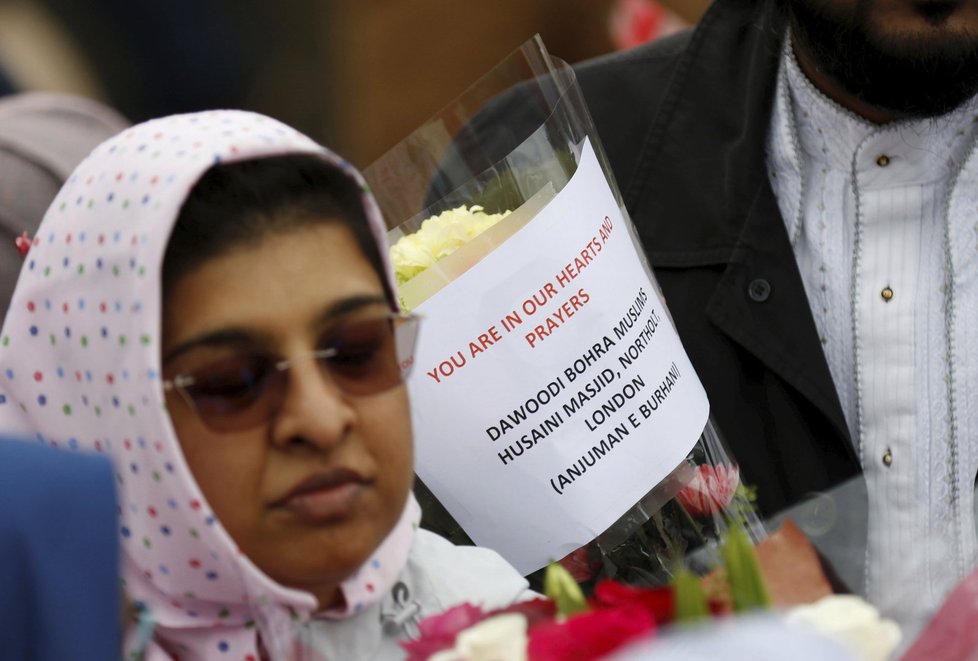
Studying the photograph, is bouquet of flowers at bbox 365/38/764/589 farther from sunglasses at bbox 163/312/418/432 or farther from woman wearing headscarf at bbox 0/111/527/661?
sunglasses at bbox 163/312/418/432

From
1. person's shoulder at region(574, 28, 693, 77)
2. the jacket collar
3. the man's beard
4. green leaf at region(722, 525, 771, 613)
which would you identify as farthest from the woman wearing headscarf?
person's shoulder at region(574, 28, 693, 77)

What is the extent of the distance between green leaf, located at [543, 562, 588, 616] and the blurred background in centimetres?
431

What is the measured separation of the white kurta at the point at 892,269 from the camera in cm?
278

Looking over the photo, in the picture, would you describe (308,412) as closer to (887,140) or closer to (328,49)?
(887,140)

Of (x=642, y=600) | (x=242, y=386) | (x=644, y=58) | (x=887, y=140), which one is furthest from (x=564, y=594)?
(x=644, y=58)

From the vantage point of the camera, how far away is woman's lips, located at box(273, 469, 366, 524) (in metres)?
1.70

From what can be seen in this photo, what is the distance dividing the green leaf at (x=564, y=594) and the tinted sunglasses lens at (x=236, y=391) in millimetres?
367

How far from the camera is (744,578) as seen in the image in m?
1.46

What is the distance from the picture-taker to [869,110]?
3.01 meters

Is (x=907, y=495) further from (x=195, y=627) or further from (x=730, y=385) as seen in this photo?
(x=195, y=627)

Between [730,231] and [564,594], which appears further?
[730,231]

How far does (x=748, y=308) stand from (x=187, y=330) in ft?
4.80

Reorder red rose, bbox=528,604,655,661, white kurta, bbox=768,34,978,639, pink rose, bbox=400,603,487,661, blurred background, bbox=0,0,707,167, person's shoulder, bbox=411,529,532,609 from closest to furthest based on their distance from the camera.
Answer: red rose, bbox=528,604,655,661, pink rose, bbox=400,603,487,661, person's shoulder, bbox=411,529,532,609, white kurta, bbox=768,34,978,639, blurred background, bbox=0,0,707,167

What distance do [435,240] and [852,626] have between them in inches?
39.0
